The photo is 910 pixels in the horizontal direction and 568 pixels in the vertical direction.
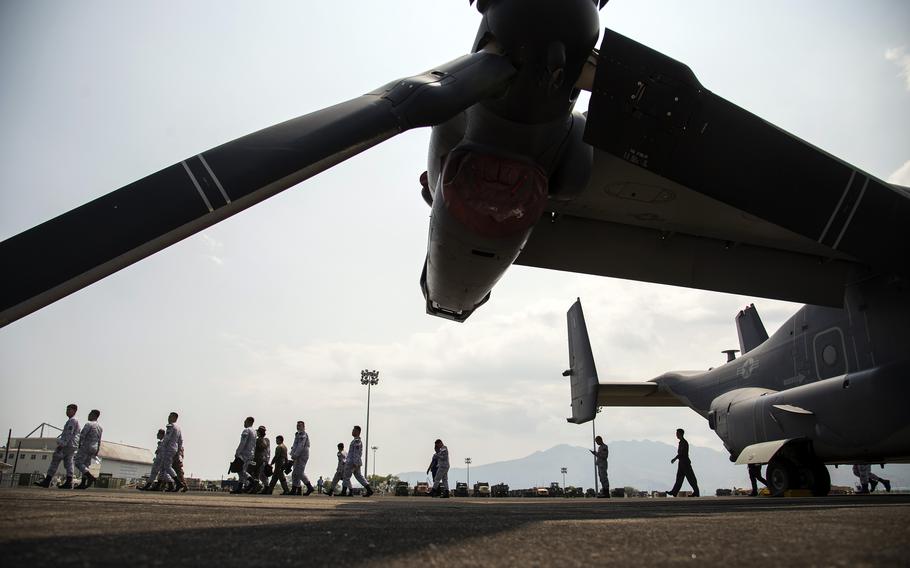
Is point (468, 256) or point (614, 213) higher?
point (614, 213)

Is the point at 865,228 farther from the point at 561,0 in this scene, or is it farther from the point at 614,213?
the point at 561,0

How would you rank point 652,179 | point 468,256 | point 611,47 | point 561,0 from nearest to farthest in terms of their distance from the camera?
1. point 561,0
2. point 611,47
3. point 468,256
4. point 652,179

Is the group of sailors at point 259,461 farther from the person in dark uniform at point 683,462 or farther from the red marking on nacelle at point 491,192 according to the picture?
the red marking on nacelle at point 491,192

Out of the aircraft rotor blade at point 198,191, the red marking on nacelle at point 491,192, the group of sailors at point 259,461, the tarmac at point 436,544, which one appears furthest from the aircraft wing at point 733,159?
the group of sailors at point 259,461

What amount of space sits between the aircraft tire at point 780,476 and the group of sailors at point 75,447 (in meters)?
13.4

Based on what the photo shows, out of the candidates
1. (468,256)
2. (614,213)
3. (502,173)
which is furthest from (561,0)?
(614,213)

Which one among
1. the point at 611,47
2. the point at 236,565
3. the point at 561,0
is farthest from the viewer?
the point at 611,47

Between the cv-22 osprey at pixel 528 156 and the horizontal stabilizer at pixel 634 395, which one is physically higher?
the cv-22 osprey at pixel 528 156

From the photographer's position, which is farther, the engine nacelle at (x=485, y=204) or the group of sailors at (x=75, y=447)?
the group of sailors at (x=75, y=447)

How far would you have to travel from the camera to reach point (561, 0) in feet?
13.4

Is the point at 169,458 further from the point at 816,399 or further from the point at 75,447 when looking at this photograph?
the point at 816,399

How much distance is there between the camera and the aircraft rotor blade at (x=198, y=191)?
2.39 meters

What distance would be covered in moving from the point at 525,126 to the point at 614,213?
266cm

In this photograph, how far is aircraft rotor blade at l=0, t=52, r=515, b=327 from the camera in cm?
239
